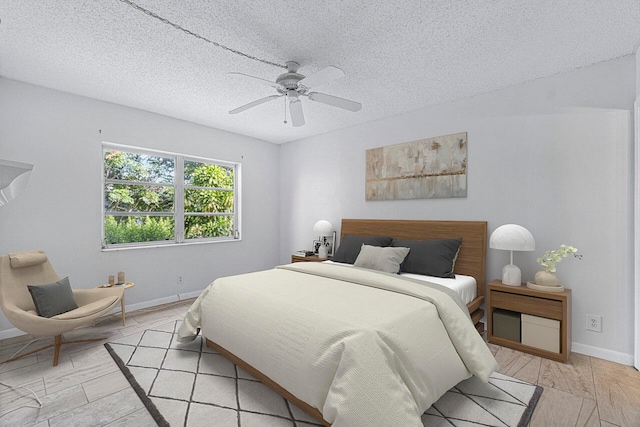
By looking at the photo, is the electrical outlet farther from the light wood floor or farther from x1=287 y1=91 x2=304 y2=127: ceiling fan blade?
x1=287 y1=91 x2=304 y2=127: ceiling fan blade

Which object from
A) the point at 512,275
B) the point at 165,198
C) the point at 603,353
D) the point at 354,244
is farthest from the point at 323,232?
the point at 603,353

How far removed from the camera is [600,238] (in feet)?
8.47

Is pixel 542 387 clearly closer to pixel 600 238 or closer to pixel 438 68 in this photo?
pixel 600 238

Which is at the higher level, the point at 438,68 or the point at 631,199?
the point at 438,68

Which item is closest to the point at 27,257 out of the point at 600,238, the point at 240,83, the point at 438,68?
the point at 240,83

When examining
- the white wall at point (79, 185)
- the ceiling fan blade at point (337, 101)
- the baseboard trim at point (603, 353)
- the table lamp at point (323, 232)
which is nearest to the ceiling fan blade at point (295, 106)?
the ceiling fan blade at point (337, 101)

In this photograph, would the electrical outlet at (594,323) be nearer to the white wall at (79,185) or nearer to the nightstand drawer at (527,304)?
the nightstand drawer at (527,304)

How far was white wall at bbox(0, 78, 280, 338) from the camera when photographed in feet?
9.80

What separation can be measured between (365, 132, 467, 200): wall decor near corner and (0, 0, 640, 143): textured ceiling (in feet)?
1.90

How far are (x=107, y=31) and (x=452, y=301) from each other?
323 centimetres

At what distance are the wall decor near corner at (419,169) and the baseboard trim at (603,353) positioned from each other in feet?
5.61

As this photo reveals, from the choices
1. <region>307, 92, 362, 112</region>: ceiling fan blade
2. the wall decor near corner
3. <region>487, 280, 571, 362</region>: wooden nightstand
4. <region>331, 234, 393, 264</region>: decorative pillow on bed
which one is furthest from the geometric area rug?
<region>307, 92, 362, 112</region>: ceiling fan blade

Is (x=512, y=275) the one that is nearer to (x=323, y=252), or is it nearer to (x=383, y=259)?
(x=383, y=259)

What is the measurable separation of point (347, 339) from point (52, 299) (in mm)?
2653
